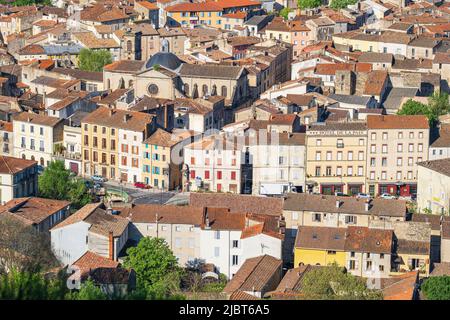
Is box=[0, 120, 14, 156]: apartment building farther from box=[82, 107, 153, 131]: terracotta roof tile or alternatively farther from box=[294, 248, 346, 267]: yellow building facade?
box=[294, 248, 346, 267]: yellow building facade

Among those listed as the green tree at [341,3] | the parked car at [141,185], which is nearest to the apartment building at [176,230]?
the parked car at [141,185]

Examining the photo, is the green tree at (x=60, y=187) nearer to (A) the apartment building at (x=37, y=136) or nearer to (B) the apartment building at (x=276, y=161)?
(A) the apartment building at (x=37, y=136)

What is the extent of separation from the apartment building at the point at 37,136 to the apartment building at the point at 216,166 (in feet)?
21.2

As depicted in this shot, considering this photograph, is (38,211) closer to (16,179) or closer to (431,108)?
(16,179)

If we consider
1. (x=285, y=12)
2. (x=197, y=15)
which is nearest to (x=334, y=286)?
(x=197, y=15)

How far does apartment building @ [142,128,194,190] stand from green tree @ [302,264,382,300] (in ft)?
49.0

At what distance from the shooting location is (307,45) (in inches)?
2778

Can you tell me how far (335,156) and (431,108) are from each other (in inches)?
320

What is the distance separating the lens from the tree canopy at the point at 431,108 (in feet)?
177

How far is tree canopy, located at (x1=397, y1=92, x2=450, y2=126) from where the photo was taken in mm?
53969

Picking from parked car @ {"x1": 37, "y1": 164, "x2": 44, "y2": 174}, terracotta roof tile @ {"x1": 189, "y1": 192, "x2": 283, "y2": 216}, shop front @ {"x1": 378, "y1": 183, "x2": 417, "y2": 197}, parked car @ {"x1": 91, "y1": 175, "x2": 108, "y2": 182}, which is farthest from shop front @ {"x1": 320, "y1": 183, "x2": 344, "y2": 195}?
parked car @ {"x1": 37, "y1": 164, "x2": 44, "y2": 174}
